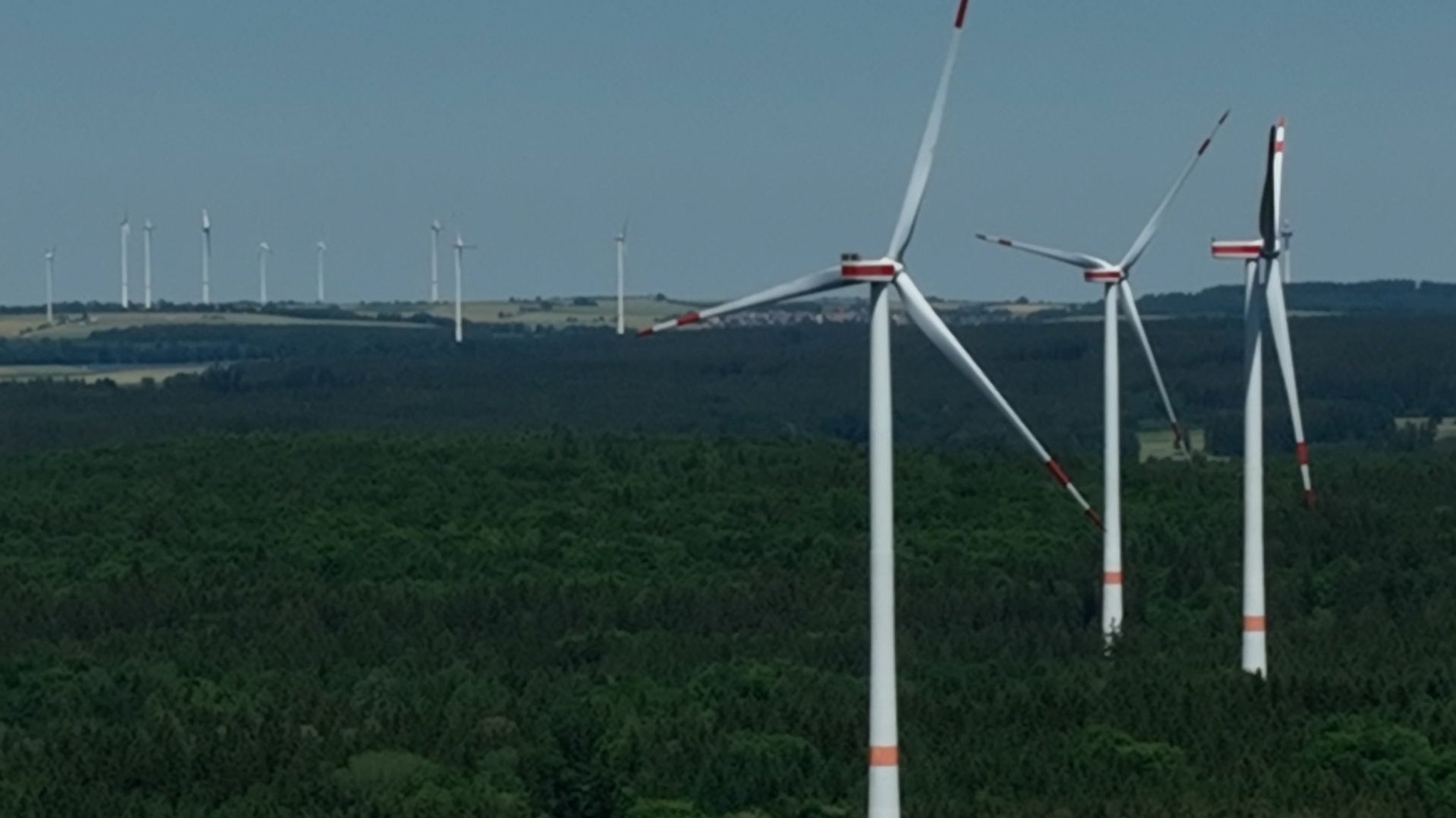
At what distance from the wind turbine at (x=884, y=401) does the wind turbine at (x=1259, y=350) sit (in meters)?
24.0

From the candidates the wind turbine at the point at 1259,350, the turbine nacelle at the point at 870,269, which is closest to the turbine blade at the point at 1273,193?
the wind turbine at the point at 1259,350

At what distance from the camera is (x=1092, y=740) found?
423 ft

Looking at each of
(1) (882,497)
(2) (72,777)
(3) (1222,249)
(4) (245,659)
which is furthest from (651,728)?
(1) (882,497)

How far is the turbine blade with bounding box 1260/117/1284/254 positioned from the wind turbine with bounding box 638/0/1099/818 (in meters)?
24.2

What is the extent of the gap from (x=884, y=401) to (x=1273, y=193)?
2855 centimetres

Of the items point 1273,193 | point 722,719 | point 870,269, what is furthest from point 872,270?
point 722,719

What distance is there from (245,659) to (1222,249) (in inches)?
2895

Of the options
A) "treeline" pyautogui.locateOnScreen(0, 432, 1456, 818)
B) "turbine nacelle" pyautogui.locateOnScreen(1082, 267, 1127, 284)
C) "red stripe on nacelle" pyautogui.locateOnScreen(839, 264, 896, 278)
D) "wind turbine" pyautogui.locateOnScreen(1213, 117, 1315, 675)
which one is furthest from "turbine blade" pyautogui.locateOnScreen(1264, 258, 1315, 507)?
"red stripe on nacelle" pyautogui.locateOnScreen(839, 264, 896, 278)

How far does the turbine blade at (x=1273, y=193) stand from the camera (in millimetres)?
100875

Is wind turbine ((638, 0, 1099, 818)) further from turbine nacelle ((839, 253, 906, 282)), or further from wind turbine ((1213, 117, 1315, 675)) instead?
wind turbine ((1213, 117, 1315, 675))

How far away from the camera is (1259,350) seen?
11306 centimetres

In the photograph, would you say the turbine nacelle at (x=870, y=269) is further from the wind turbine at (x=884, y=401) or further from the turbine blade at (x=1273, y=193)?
the turbine blade at (x=1273, y=193)

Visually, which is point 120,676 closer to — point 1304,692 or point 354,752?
point 354,752

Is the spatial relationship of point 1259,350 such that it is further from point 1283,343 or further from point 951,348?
point 951,348
